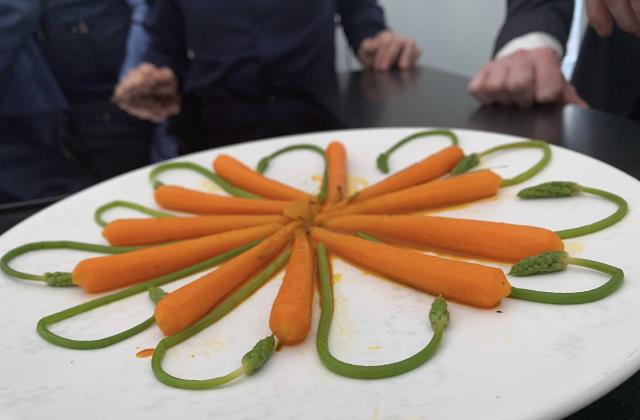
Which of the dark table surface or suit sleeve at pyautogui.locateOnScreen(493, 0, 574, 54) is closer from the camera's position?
the dark table surface

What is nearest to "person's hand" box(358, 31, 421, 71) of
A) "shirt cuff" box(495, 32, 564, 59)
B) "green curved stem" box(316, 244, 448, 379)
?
"shirt cuff" box(495, 32, 564, 59)

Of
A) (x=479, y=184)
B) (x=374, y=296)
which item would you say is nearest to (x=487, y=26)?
(x=479, y=184)

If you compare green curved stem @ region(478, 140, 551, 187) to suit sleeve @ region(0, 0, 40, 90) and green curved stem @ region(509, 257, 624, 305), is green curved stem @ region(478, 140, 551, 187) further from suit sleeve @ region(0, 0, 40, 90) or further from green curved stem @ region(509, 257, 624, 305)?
suit sleeve @ region(0, 0, 40, 90)

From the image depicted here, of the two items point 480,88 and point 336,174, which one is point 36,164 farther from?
point 480,88

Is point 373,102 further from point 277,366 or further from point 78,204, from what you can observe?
point 277,366

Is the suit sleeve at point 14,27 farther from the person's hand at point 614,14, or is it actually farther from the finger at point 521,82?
the person's hand at point 614,14

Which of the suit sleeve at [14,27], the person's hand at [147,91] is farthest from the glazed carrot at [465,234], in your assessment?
the suit sleeve at [14,27]
